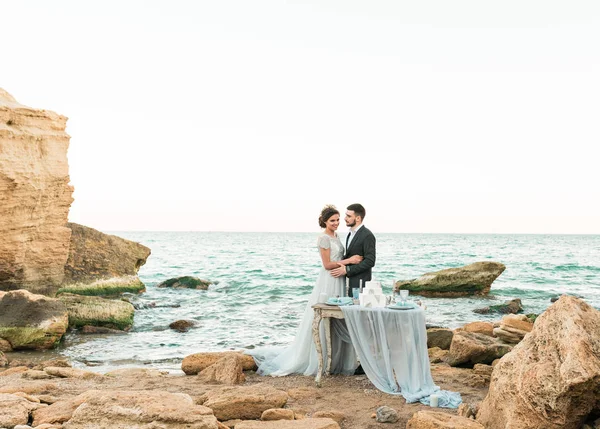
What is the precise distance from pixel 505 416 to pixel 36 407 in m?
4.93

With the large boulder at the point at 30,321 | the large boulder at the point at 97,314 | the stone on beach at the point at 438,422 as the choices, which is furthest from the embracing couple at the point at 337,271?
the large boulder at the point at 97,314

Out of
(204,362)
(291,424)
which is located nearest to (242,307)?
(204,362)

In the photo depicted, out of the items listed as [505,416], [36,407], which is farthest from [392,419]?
[36,407]

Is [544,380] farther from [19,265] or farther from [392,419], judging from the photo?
[19,265]

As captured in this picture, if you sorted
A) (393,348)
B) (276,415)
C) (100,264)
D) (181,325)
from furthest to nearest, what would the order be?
(100,264) → (181,325) → (393,348) → (276,415)

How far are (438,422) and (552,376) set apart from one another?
1.21 m

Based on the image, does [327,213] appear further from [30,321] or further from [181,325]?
[181,325]

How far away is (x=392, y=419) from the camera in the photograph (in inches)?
253

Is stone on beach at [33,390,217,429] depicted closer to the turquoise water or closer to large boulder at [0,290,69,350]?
the turquoise water

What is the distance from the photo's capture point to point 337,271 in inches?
343

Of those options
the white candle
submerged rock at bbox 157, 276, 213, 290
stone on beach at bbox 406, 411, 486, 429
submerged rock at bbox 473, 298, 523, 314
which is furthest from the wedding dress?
submerged rock at bbox 157, 276, 213, 290

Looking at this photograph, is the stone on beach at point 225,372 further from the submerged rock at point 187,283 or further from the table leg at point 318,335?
the submerged rock at point 187,283

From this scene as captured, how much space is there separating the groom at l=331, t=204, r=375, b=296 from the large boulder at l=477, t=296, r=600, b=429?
9.82 ft

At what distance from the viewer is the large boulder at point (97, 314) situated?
15719 millimetres
